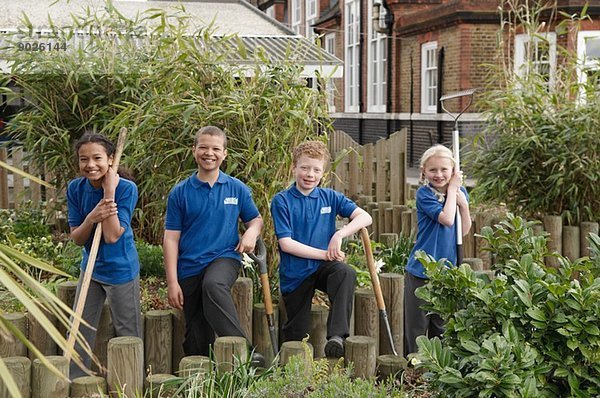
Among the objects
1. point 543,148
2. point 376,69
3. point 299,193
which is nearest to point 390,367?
point 299,193

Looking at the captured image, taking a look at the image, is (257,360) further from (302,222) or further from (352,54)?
(352,54)

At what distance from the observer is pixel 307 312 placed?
464cm

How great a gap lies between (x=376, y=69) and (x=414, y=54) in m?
4.14

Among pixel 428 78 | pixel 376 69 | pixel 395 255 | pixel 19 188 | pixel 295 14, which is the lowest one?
pixel 395 255

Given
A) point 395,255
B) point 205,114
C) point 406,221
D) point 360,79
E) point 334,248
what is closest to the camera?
point 334,248

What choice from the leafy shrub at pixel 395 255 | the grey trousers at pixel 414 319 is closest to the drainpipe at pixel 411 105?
the leafy shrub at pixel 395 255

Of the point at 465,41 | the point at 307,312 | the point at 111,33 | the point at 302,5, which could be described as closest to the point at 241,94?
the point at 307,312

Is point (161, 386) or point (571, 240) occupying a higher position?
point (571, 240)

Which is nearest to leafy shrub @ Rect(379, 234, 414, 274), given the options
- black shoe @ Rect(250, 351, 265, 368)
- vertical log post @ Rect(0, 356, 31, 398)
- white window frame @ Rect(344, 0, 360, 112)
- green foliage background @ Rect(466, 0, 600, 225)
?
green foliage background @ Rect(466, 0, 600, 225)

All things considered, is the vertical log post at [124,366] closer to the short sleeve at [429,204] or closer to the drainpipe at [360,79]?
the short sleeve at [429,204]

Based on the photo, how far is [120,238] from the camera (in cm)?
454

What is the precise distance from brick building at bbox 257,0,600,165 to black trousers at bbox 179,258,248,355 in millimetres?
10998

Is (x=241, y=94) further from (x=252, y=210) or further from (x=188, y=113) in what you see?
(x=252, y=210)

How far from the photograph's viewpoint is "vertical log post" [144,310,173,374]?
4.53 meters
